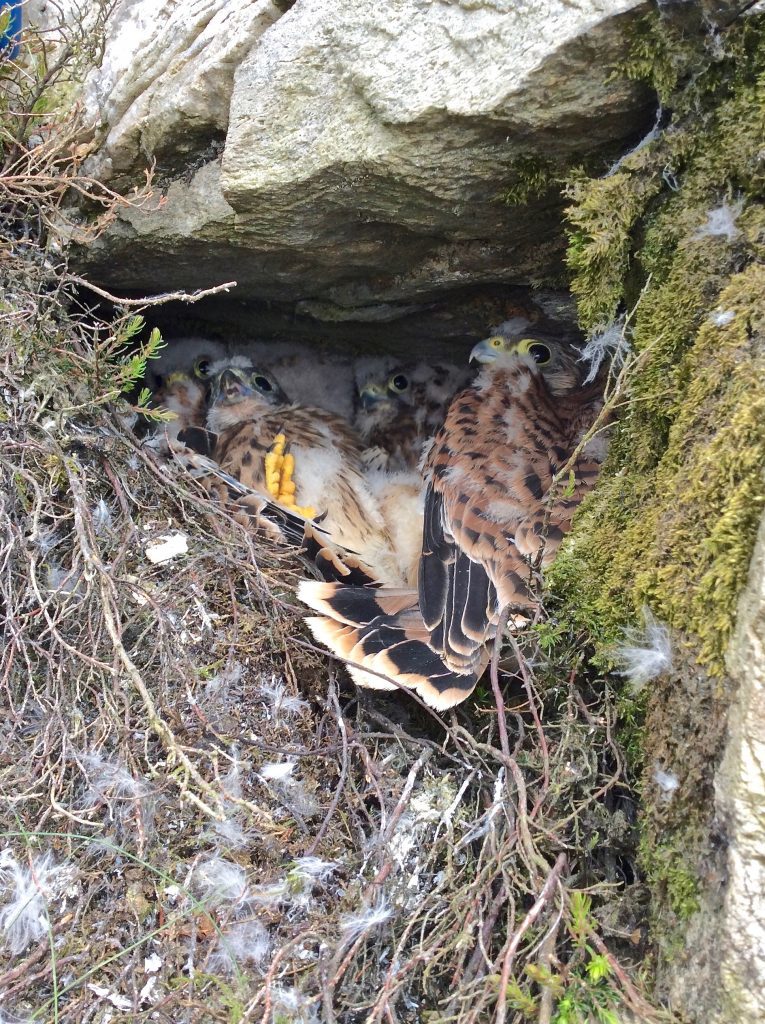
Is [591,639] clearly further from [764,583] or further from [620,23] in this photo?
[620,23]

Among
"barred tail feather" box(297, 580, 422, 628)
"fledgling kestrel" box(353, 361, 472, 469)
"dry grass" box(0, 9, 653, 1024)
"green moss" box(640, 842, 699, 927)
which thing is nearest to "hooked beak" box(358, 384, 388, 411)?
"fledgling kestrel" box(353, 361, 472, 469)

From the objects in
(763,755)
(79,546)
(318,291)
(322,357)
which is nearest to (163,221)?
(318,291)

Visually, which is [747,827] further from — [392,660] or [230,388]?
[230,388]

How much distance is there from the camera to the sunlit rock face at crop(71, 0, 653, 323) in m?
1.91

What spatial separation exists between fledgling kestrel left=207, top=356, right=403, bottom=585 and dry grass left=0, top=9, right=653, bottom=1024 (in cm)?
62

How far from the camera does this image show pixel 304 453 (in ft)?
11.4

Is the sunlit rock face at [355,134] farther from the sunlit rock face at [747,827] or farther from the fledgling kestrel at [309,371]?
the sunlit rock face at [747,827]

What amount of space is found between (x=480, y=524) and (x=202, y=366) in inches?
70.5

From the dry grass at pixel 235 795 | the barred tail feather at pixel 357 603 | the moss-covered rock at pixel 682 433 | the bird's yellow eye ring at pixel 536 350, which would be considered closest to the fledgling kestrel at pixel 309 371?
the bird's yellow eye ring at pixel 536 350

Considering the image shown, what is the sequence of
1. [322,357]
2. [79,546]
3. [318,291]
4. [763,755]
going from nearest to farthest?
[763,755] < [79,546] < [318,291] < [322,357]

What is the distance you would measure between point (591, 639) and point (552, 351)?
5.23 ft

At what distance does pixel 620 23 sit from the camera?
177 centimetres

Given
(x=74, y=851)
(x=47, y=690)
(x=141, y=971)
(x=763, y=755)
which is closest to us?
(x=763, y=755)

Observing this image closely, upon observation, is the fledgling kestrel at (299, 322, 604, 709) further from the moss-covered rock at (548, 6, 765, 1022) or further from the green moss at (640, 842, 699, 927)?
the green moss at (640, 842, 699, 927)
